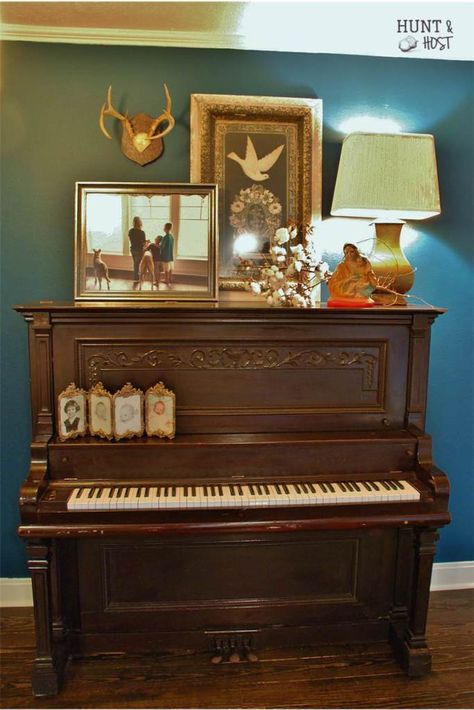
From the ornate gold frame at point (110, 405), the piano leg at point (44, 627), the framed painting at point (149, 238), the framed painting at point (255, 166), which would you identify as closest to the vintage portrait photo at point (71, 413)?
the ornate gold frame at point (110, 405)

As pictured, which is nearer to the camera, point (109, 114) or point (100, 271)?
point (100, 271)

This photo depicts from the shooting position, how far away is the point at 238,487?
199 cm

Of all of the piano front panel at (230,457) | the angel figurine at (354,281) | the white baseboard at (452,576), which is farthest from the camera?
the white baseboard at (452,576)

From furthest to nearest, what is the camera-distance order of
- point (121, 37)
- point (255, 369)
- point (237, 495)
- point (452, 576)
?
point (452, 576) → point (121, 37) → point (255, 369) → point (237, 495)

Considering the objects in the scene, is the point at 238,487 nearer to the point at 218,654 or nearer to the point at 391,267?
the point at 218,654

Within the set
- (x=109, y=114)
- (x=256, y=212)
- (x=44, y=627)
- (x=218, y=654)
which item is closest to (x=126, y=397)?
(x=44, y=627)

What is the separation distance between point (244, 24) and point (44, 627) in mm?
2604

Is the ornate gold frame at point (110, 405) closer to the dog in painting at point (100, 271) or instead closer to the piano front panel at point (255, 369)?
the piano front panel at point (255, 369)

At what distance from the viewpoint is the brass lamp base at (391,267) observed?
2266 mm

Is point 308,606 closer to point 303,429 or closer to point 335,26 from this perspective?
point 303,429

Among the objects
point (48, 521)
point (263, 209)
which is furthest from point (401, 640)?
point (263, 209)

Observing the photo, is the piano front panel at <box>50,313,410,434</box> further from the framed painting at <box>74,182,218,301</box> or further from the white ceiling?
the white ceiling

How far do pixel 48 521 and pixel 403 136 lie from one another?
204cm

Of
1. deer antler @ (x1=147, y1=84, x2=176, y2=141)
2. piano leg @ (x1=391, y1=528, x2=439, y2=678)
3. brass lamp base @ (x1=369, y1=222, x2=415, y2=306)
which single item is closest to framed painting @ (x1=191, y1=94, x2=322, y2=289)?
deer antler @ (x1=147, y1=84, x2=176, y2=141)
